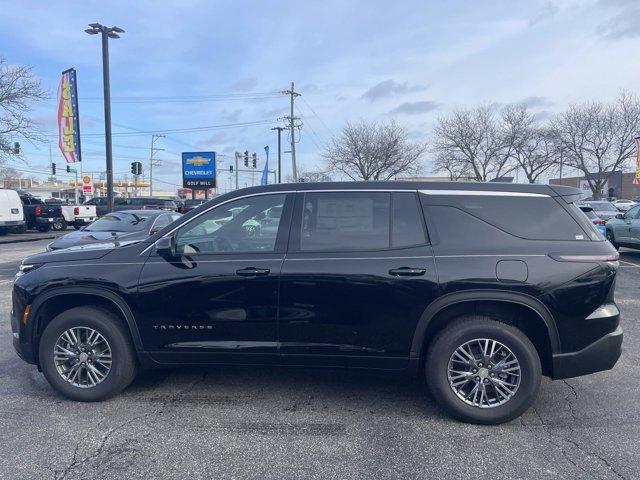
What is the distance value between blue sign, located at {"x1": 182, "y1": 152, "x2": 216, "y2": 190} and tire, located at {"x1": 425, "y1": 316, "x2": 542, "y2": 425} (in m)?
25.8

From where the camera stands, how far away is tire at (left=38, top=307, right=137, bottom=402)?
4.20 m

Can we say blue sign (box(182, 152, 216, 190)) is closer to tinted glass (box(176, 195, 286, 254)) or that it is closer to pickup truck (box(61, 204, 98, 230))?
pickup truck (box(61, 204, 98, 230))

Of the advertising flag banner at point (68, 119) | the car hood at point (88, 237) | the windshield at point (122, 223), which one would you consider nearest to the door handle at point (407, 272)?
the car hood at point (88, 237)

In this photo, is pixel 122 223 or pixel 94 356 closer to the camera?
pixel 94 356

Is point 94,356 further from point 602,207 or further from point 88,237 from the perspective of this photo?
point 602,207

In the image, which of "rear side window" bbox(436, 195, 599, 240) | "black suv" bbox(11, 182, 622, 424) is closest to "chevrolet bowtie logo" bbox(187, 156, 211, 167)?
"black suv" bbox(11, 182, 622, 424)

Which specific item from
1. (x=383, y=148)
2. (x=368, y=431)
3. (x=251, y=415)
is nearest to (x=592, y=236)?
(x=368, y=431)

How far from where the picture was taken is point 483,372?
152 inches

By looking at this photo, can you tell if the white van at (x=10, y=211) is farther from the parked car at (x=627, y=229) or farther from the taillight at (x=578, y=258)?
the taillight at (x=578, y=258)

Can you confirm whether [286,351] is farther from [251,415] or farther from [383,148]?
[383,148]

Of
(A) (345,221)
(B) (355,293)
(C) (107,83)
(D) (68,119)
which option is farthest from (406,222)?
(D) (68,119)

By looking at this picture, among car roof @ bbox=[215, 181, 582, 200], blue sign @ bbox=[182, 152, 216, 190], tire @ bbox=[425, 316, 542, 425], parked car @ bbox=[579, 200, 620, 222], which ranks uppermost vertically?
blue sign @ bbox=[182, 152, 216, 190]

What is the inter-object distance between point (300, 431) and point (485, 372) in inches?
58.5

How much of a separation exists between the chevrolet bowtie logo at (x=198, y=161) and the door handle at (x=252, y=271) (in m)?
25.5
